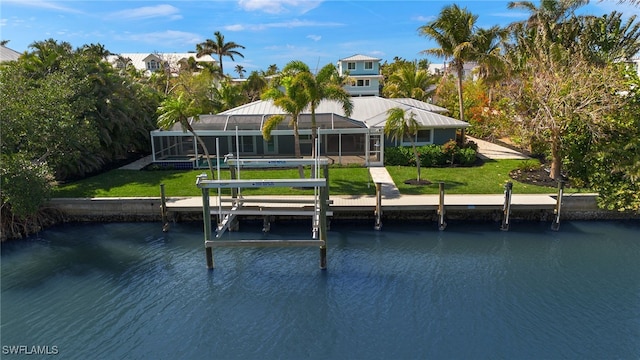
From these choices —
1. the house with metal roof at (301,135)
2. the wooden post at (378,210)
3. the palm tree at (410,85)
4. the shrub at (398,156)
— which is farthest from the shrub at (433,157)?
the palm tree at (410,85)

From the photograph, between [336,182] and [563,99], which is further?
[336,182]

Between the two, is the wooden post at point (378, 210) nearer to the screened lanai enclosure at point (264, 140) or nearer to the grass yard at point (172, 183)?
the grass yard at point (172, 183)

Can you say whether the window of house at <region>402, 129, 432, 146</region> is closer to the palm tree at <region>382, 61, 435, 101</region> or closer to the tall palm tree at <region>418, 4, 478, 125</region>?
the tall palm tree at <region>418, 4, 478, 125</region>

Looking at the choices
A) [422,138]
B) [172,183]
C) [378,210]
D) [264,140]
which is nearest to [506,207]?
[378,210]

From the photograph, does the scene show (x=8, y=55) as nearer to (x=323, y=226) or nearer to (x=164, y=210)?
(x=164, y=210)

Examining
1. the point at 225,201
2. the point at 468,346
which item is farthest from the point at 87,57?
the point at 468,346

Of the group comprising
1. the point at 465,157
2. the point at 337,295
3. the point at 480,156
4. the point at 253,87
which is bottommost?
the point at 337,295

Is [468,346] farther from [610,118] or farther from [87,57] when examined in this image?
[87,57]
